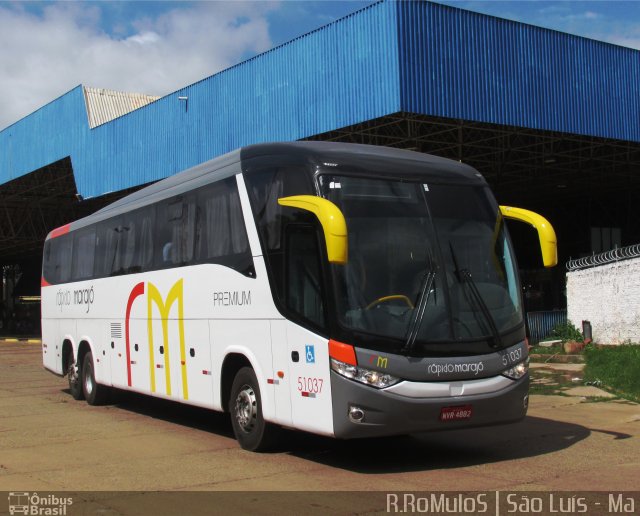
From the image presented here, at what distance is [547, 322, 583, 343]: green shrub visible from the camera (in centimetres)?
2442

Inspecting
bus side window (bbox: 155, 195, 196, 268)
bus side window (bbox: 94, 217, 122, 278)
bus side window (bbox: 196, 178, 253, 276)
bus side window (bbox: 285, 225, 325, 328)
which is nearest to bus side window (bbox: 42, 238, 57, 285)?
bus side window (bbox: 94, 217, 122, 278)

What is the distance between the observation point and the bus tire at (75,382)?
1536 cm

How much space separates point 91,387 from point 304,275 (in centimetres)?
778

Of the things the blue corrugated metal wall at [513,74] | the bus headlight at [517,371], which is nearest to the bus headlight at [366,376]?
the bus headlight at [517,371]

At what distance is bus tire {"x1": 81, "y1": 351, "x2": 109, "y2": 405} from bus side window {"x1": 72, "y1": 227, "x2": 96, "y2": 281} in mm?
1485

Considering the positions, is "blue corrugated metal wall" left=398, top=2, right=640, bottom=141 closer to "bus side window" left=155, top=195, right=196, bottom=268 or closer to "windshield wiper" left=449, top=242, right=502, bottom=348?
"bus side window" left=155, top=195, right=196, bottom=268

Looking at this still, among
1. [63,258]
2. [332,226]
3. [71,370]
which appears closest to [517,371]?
[332,226]

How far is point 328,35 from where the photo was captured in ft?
71.2

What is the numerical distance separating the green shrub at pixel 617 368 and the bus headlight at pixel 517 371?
611cm

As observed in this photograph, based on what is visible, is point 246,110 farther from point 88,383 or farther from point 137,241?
point 137,241

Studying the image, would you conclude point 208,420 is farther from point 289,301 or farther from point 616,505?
point 616,505

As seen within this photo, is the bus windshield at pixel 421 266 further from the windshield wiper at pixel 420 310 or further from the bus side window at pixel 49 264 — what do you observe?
the bus side window at pixel 49 264

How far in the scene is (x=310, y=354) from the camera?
27.2 feet

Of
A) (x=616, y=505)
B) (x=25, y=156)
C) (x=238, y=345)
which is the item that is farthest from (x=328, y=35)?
(x=25, y=156)
